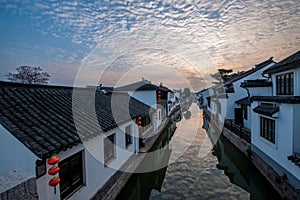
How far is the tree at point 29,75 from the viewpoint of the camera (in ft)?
79.1

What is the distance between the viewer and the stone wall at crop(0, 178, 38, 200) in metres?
1.44

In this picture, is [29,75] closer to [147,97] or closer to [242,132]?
[147,97]

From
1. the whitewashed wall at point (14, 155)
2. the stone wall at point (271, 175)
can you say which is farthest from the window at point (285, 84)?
the whitewashed wall at point (14, 155)

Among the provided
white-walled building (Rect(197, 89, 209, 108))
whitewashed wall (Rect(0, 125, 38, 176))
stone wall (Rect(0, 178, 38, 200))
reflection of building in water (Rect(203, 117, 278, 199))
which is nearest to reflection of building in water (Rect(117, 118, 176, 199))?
reflection of building in water (Rect(203, 117, 278, 199))

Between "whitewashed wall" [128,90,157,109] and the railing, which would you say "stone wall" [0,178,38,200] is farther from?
"whitewashed wall" [128,90,157,109]

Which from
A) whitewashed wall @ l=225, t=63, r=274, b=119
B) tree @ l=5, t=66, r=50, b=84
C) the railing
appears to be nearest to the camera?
the railing

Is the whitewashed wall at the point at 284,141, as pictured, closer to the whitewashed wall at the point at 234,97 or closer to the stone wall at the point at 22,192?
the stone wall at the point at 22,192

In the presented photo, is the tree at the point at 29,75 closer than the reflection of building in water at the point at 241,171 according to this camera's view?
No

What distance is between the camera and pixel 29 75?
2577 centimetres

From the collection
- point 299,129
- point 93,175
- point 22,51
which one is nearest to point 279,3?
point 299,129

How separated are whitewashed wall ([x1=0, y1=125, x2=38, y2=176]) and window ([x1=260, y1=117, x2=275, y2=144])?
1022cm

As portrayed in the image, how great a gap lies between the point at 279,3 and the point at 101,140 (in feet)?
33.7

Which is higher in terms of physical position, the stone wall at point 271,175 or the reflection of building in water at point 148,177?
the stone wall at point 271,175

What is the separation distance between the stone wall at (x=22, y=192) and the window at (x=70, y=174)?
11.2 ft
